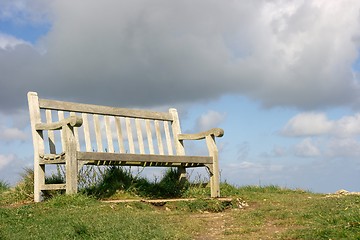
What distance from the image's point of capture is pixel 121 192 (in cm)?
980

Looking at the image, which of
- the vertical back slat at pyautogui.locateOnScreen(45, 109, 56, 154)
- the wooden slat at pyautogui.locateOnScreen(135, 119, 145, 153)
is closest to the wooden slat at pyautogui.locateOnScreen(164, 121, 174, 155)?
the wooden slat at pyautogui.locateOnScreen(135, 119, 145, 153)

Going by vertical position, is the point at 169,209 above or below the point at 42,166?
below

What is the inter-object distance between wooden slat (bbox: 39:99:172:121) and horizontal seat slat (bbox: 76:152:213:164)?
1.34 meters

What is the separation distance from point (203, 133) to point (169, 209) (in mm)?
2511

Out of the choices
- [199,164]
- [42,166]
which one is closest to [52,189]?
[42,166]

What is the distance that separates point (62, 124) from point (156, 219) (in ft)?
8.16

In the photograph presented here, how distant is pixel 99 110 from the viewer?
10.2 meters

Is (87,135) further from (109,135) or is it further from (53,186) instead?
(53,186)

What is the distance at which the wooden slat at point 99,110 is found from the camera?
959 centimetres

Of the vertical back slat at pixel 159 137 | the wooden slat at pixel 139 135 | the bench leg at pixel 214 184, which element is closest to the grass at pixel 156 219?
the bench leg at pixel 214 184

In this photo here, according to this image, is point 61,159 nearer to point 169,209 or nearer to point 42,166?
point 42,166

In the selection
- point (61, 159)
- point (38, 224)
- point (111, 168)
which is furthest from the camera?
point (111, 168)

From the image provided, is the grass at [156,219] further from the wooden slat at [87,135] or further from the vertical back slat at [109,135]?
the wooden slat at [87,135]

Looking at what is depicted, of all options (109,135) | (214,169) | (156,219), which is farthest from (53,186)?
(214,169)
